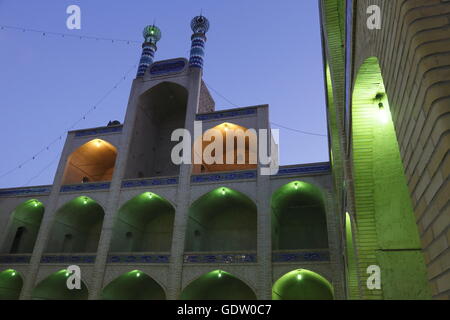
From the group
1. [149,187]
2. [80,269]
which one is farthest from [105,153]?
[80,269]

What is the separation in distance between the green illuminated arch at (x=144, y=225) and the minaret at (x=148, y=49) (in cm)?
616

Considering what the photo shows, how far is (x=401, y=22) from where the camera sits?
142 cm

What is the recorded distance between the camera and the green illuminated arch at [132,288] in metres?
12.2

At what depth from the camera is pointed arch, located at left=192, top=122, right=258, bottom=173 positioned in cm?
1380

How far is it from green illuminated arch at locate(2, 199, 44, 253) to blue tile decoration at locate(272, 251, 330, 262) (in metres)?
10.3

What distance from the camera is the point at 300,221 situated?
44.2ft

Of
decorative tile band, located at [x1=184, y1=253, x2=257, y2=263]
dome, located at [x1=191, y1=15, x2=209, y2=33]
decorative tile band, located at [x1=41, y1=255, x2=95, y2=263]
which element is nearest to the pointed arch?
decorative tile band, located at [x1=184, y1=253, x2=257, y2=263]

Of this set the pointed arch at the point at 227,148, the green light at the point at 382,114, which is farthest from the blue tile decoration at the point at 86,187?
the green light at the point at 382,114

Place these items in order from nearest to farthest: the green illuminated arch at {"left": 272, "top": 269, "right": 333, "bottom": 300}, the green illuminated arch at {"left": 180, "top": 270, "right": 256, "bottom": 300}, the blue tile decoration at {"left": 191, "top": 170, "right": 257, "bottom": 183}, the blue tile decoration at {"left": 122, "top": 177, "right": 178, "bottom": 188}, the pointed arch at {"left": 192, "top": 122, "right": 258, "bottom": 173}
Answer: the green illuminated arch at {"left": 180, "top": 270, "right": 256, "bottom": 300} → the green illuminated arch at {"left": 272, "top": 269, "right": 333, "bottom": 300} → the blue tile decoration at {"left": 191, "top": 170, "right": 257, "bottom": 183} → the blue tile decoration at {"left": 122, "top": 177, "right": 178, "bottom": 188} → the pointed arch at {"left": 192, "top": 122, "right": 258, "bottom": 173}

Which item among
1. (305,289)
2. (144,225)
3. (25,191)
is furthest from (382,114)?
(25,191)

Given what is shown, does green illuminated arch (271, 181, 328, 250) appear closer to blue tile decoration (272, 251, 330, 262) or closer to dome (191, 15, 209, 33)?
blue tile decoration (272, 251, 330, 262)

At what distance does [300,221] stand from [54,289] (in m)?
9.66

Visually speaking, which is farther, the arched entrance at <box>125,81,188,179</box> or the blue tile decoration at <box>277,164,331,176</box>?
the arched entrance at <box>125,81,188,179</box>
